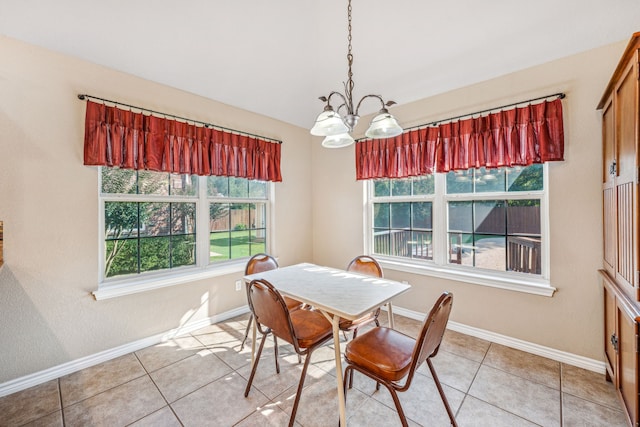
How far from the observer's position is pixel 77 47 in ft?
6.92

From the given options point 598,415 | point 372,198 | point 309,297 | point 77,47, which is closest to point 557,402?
point 598,415

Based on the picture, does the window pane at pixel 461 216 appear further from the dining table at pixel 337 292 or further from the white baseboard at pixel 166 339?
the dining table at pixel 337 292

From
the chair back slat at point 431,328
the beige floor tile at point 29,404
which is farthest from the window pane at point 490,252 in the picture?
the beige floor tile at point 29,404

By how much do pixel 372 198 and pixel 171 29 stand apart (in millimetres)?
2798

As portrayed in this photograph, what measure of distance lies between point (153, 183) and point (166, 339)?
1623mm

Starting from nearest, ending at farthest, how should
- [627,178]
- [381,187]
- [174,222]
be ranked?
[627,178]
[174,222]
[381,187]

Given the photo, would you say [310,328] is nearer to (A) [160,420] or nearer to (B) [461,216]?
(A) [160,420]

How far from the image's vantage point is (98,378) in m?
2.07

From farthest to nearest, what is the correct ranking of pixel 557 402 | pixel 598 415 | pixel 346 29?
pixel 346 29 < pixel 557 402 < pixel 598 415

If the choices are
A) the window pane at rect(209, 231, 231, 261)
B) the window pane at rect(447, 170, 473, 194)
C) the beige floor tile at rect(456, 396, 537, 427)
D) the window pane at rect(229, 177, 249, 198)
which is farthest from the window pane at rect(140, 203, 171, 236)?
the window pane at rect(447, 170, 473, 194)

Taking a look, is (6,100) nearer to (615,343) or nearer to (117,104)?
(117,104)

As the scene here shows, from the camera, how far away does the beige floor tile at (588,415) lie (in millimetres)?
1597

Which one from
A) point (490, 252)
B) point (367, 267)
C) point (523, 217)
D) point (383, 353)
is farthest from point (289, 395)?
point (523, 217)

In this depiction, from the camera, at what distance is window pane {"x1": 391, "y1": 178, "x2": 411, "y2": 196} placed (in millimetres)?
3248
